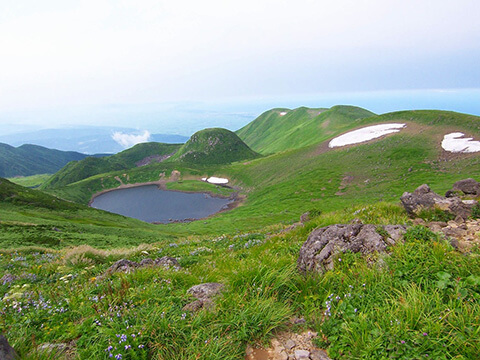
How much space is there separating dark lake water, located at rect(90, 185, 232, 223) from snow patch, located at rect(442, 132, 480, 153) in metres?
74.7

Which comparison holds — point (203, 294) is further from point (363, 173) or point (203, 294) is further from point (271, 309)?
point (363, 173)

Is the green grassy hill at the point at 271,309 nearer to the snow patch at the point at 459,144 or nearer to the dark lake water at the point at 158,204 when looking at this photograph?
the snow patch at the point at 459,144

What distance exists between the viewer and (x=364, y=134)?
89562 millimetres

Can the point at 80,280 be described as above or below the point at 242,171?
above

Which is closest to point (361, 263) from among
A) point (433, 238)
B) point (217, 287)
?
point (433, 238)

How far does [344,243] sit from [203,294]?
175 inches

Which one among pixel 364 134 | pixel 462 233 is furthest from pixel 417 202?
pixel 364 134

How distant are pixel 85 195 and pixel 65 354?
15665 cm

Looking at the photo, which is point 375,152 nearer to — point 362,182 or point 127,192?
point 362,182

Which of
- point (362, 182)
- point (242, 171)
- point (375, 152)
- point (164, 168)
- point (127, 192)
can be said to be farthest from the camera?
point (164, 168)

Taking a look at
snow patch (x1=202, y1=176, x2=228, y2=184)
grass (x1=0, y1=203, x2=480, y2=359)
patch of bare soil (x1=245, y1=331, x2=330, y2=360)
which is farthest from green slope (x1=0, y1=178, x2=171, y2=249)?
snow patch (x1=202, y1=176, x2=228, y2=184)

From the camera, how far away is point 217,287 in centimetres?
595

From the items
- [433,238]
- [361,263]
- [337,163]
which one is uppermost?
[433,238]

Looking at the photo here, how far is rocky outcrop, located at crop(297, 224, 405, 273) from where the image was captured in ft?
22.4
